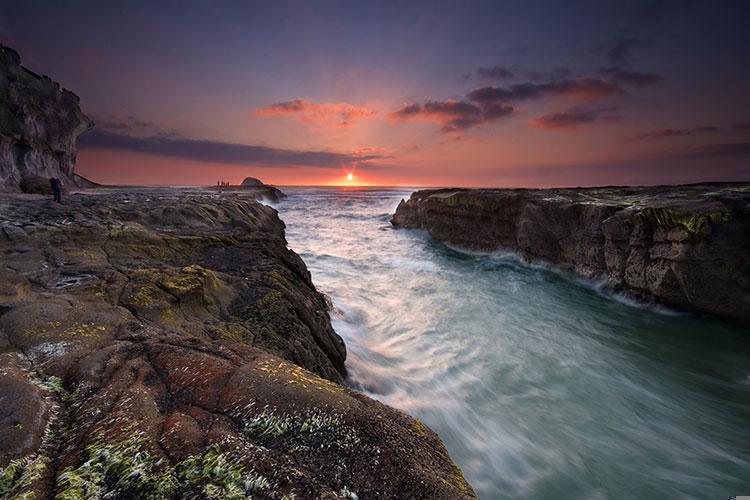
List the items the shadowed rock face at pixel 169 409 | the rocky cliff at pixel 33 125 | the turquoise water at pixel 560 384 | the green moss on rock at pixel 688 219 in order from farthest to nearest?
1. the rocky cliff at pixel 33 125
2. the green moss on rock at pixel 688 219
3. the turquoise water at pixel 560 384
4. the shadowed rock face at pixel 169 409

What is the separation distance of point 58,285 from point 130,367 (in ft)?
8.20

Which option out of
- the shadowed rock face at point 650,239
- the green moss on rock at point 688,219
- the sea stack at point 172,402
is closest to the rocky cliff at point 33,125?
the sea stack at point 172,402

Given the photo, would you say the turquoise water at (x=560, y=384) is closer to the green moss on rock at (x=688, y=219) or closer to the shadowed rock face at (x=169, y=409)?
the green moss on rock at (x=688, y=219)

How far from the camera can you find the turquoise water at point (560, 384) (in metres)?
5.36

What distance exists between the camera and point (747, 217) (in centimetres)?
997

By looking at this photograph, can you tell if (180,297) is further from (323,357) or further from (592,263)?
(592,263)

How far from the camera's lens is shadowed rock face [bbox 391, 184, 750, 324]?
9.93 metres

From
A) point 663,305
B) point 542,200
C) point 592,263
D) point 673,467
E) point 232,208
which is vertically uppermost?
point 542,200

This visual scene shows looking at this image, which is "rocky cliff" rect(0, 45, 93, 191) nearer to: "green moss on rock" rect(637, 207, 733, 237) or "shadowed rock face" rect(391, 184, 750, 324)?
"shadowed rock face" rect(391, 184, 750, 324)

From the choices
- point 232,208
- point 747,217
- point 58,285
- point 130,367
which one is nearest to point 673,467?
point 130,367

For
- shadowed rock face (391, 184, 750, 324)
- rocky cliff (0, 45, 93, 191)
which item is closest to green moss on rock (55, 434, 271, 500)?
shadowed rock face (391, 184, 750, 324)

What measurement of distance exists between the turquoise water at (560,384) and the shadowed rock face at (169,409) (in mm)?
3668

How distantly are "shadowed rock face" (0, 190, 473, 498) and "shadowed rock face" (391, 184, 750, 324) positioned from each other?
12.5 meters

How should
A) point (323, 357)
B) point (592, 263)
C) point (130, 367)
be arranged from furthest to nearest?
point (592, 263), point (323, 357), point (130, 367)
